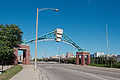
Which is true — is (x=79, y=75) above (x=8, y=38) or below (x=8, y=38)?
below

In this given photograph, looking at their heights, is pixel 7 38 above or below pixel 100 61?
above

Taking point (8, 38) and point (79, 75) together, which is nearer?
point (79, 75)

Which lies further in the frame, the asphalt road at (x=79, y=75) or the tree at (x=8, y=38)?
the tree at (x=8, y=38)

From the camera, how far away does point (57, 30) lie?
45.6 metres

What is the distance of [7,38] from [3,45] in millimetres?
1031

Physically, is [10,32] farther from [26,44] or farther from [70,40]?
[70,40]

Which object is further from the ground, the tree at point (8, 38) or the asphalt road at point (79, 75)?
the tree at point (8, 38)

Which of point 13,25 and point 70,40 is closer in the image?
point 13,25

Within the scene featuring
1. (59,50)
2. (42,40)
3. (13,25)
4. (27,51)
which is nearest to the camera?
(13,25)

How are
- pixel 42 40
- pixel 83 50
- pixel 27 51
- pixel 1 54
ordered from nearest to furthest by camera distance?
pixel 1 54 → pixel 27 51 → pixel 42 40 → pixel 83 50

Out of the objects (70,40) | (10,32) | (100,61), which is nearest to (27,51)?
(70,40)

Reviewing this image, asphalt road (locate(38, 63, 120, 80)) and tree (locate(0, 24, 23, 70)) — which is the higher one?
tree (locate(0, 24, 23, 70))

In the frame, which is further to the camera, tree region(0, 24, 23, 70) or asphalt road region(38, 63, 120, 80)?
tree region(0, 24, 23, 70)

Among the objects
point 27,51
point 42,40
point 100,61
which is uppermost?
point 42,40
